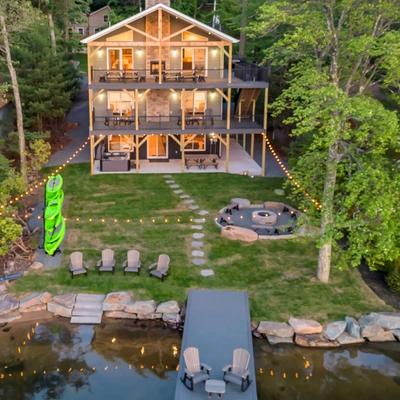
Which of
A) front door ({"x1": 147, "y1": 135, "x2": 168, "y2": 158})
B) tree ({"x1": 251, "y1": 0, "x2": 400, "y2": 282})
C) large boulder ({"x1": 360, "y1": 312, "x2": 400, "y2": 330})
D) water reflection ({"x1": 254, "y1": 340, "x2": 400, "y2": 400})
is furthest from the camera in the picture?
front door ({"x1": 147, "y1": 135, "x2": 168, "y2": 158})

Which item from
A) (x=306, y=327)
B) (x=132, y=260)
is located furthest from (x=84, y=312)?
(x=306, y=327)

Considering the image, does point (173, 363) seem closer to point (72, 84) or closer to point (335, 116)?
point (335, 116)

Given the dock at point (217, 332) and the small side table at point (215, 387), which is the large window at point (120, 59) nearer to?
the dock at point (217, 332)

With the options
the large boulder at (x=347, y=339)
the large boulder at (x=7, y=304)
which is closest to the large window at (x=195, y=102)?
the large boulder at (x=7, y=304)

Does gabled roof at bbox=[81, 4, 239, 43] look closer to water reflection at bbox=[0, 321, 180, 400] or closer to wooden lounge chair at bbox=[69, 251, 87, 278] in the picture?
wooden lounge chair at bbox=[69, 251, 87, 278]

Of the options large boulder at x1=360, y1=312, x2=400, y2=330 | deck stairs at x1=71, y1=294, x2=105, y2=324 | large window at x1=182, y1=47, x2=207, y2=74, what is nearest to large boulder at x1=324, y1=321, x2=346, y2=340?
large boulder at x1=360, y1=312, x2=400, y2=330

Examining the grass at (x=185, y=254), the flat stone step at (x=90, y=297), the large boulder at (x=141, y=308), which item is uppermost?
the grass at (x=185, y=254)
